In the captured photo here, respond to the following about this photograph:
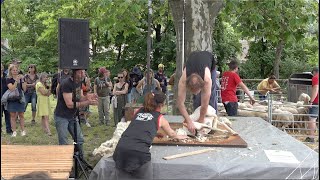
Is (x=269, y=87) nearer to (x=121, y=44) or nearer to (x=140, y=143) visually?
(x=140, y=143)

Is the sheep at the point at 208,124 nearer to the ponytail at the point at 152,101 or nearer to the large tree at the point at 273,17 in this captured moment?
the ponytail at the point at 152,101

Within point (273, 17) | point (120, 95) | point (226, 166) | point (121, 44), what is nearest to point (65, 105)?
point (226, 166)

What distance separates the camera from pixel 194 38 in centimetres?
907

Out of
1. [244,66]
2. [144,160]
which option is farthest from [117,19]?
[244,66]

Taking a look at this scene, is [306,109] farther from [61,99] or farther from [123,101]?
[61,99]

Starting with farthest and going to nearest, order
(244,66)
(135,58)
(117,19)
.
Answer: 1. (244,66)
2. (135,58)
3. (117,19)

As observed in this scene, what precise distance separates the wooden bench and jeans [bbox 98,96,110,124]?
17.6 feet

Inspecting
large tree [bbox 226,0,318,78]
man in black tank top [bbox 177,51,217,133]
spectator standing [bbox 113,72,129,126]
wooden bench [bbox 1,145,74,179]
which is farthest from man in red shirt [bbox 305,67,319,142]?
wooden bench [bbox 1,145,74,179]

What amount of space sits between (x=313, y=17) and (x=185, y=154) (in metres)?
5.18

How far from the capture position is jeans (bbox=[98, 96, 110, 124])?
10.8 m

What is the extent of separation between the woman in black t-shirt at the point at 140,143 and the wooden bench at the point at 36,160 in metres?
0.59

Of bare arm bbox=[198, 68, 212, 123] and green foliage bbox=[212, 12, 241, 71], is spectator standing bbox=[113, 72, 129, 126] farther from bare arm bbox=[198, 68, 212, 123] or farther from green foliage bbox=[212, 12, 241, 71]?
green foliage bbox=[212, 12, 241, 71]

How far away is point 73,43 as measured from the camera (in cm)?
667

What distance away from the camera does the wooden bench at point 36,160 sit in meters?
4.60
